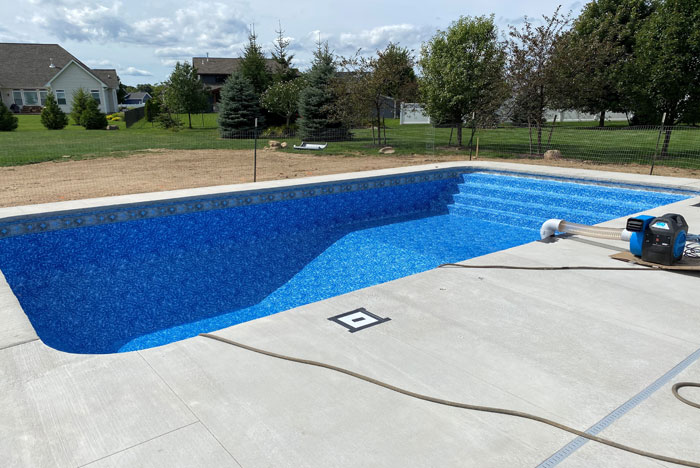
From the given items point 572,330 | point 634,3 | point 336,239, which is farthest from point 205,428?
point 634,3

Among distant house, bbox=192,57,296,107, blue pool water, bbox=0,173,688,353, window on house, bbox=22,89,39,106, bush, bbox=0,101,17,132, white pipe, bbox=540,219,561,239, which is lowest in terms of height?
blue pool water, bbox=0,173,688,353

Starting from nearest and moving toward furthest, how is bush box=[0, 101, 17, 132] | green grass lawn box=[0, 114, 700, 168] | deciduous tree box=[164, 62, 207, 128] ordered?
green grass lawn box=[0, 114, 700, 168], bush box=[0, 101, 17, 132], deciduous tree box=[164, 62, 207, 128]

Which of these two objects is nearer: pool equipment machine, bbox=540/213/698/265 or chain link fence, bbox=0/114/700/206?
pool equipment machine, bbox=540/213/698/265

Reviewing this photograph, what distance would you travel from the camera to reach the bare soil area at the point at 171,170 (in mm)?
9344

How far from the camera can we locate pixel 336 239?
7.35 m

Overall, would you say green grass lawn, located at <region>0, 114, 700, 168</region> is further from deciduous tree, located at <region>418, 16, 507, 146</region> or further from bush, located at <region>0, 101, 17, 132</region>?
bush, located at <region>0, 101, 17, 132</region>

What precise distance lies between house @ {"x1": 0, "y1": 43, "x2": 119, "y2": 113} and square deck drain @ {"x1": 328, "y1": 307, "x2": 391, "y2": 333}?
4186cm

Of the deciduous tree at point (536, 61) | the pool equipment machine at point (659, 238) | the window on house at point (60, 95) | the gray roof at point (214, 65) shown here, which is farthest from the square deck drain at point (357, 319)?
the gray roof at point (214, 65)

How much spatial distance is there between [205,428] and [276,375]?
49 cm

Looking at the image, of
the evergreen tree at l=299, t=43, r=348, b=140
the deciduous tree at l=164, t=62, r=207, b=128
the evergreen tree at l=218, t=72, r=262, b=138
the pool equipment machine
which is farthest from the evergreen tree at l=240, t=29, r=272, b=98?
the pool equipment machine

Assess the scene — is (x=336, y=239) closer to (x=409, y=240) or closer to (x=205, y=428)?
(x=409, y=240)

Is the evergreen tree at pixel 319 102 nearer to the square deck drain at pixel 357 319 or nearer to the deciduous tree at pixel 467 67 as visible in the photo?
the deciduous tree at pixel 467 67

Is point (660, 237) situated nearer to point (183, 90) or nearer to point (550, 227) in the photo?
point (550, 227)

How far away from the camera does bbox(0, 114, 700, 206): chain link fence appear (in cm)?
1033
